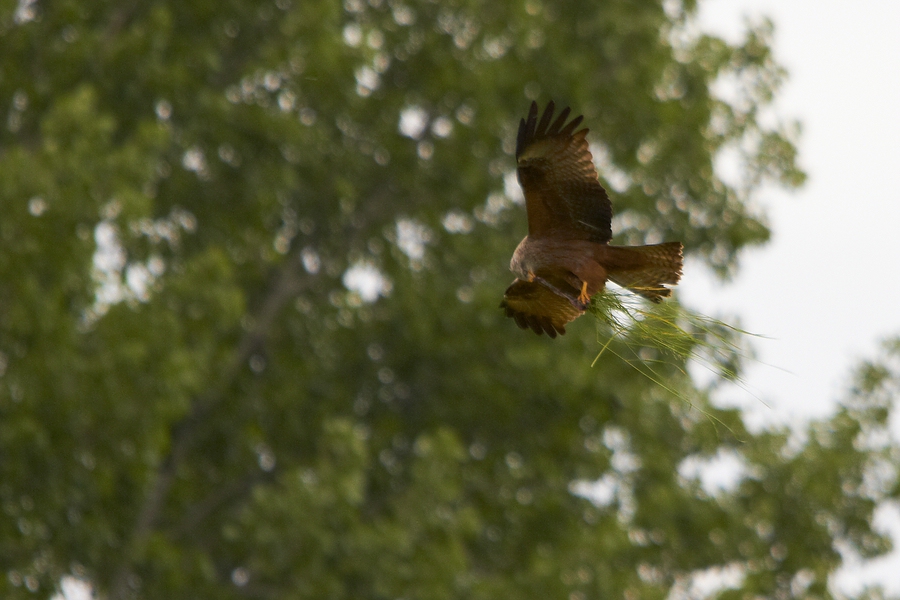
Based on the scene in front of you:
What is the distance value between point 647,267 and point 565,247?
0.20 metres

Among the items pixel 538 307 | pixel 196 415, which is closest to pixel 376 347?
pixel 196 415

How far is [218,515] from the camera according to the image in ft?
34.9

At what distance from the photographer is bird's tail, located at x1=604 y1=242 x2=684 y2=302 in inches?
103

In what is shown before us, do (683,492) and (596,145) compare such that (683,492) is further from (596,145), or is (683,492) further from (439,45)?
(439,45)

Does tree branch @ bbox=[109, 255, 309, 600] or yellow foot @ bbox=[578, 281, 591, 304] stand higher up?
yellow foot @ bbox=[578, 281, 591, 304]

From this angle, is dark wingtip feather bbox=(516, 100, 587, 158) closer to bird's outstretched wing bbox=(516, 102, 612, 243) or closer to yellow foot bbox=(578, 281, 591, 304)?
bird's outstretched wing bbox=(516, 102, 612, 243)

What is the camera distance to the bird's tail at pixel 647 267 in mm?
2615

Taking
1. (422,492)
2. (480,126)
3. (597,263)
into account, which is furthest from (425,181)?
(597,263)

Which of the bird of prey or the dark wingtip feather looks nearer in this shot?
the bird of prey

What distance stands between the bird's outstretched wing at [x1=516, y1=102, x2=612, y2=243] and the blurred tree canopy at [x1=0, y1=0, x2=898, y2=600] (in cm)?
554

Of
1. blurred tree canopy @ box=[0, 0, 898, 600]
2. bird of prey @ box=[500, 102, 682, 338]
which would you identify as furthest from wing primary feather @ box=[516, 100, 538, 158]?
blurred tree canopy @ box=[0, 0, 898, 600]

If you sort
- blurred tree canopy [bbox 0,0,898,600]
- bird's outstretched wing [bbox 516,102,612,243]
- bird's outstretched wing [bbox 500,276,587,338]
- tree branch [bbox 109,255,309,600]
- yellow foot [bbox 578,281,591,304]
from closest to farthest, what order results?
1. yellow foot [bbox 578,281,591,304]
2. bird's outstretched wing [bbox 516,102,612,243]
3. bird's outstretched wing [bbox 500,276,587,338]
4. blurred tree canopy [bbox 0,0,898,600]
5. tree branch [bbox 109,255,309,600]

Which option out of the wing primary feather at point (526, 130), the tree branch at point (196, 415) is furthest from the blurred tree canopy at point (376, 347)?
the wing primary feather at point (526, 130)

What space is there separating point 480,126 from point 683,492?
126 inches
